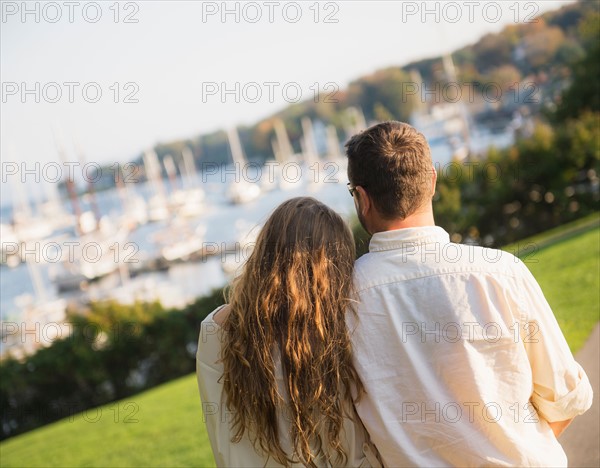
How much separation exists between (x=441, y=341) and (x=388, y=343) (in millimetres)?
165

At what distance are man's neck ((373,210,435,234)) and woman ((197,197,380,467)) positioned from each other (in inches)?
6.4

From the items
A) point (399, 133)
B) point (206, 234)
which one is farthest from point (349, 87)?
point (399, 133)

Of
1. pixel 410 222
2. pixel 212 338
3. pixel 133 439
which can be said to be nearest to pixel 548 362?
pixel 410 222

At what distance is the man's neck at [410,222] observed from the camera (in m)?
2.03

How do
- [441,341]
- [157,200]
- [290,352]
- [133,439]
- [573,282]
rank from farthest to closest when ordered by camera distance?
[157,200] → [573,282] → [133,439] → [290,352] → [441,341]

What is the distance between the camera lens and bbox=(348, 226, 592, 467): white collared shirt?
1886 mm

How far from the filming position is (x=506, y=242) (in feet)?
55.0

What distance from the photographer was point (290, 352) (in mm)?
2012

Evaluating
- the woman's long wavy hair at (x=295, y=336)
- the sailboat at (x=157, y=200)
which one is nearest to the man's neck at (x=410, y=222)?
the woman's long wavy hair at (x=295, y=336)

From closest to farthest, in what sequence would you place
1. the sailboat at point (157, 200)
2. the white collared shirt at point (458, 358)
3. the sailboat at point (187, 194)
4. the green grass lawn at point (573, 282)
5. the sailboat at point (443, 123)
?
the white collared shirt at point (458, 358)
the green grass lawn at point (573, 282)
the sailboat at point (443, 123)
the sailboat at point (157, 200)
the sailboat at point (187, 194)

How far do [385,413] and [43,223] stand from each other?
4728 centimetres

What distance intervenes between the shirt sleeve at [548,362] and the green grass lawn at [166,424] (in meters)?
3.30

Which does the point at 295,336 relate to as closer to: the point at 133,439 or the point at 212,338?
the point at 212,338

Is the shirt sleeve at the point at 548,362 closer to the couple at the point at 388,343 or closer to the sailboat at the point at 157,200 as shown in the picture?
the couple at the point at 388,343
